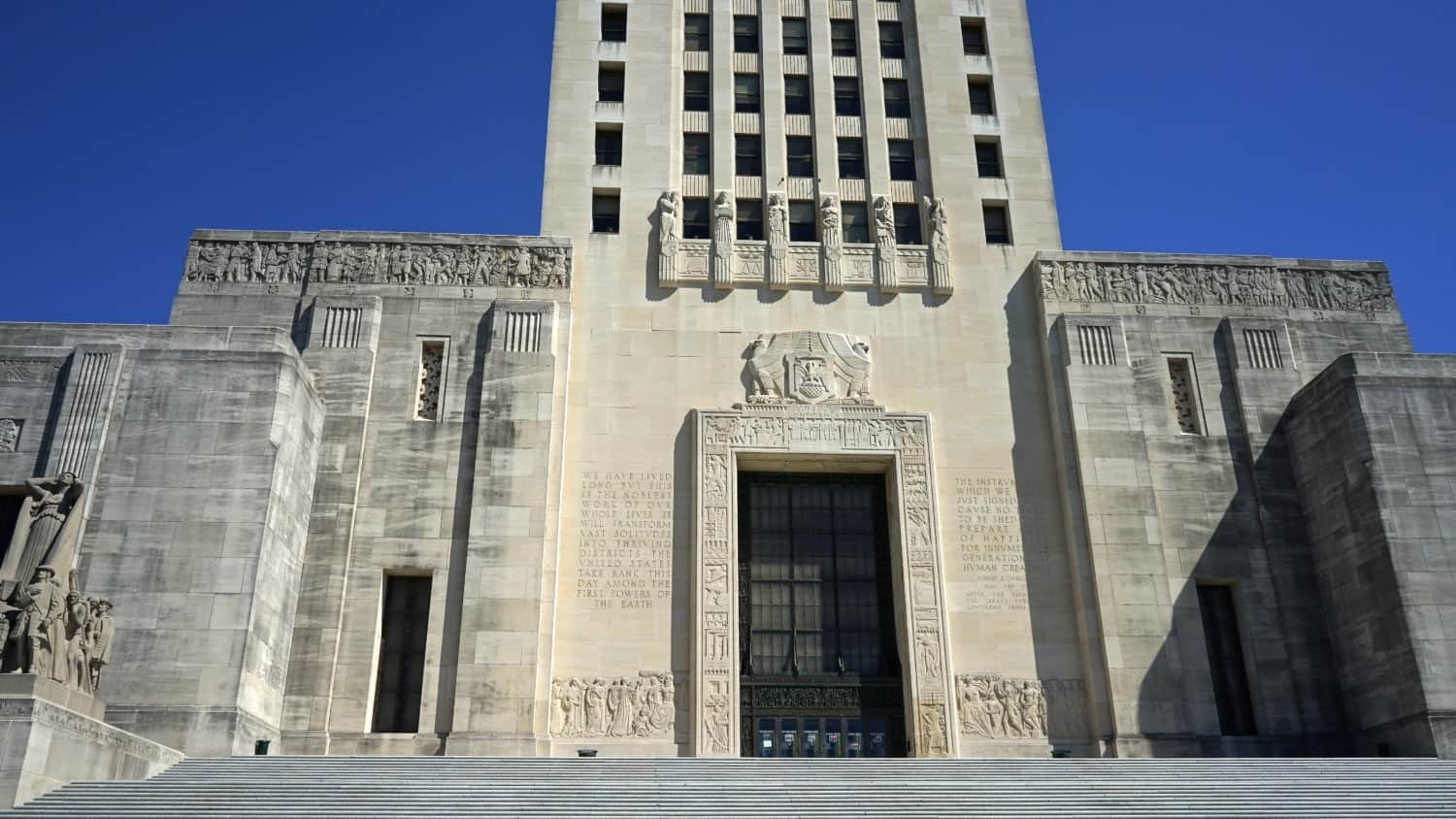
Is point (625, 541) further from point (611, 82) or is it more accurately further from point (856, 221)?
point (611, 82)

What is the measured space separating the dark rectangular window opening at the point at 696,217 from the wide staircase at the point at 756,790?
48.9ft

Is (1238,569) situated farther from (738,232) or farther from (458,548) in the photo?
(458,548)

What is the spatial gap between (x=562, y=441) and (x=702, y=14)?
1425 cm

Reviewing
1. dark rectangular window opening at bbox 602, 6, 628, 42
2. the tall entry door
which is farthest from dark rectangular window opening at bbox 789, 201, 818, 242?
dark rectangular window opening at bbox 602, 6, 628, 42

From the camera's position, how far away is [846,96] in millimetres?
32750

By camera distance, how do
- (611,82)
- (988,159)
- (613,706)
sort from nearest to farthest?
1. (613,706)
2. (988,159)
3. (611,82)

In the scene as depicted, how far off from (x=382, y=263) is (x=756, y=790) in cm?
1673

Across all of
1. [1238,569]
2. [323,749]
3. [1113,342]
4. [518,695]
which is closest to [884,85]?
[1113,342]

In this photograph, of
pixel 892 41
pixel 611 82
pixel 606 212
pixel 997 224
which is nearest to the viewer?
pixel 606 212

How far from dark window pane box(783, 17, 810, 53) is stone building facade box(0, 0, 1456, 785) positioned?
2.46 metres

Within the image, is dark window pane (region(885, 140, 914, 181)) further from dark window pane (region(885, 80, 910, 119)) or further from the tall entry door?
the tall entry door

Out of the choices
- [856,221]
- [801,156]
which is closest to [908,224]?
[856,221]

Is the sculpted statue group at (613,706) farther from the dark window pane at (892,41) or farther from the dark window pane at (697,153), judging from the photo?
the dark window pane at (892,41)

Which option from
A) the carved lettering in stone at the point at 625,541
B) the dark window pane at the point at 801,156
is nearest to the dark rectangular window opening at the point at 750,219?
the dark window pane at the point at 801,156
